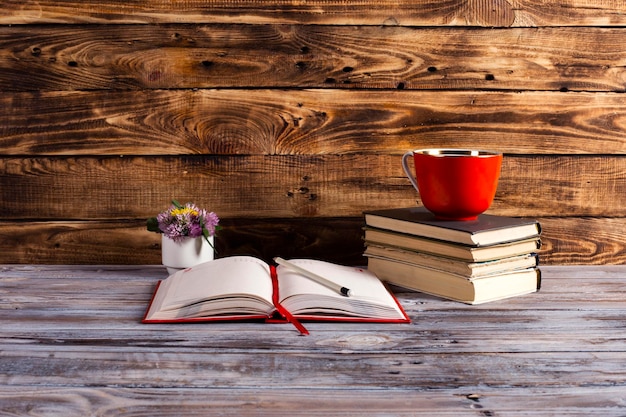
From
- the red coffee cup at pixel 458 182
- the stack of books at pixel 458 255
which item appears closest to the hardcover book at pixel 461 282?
the stack of books at pixel 458 255

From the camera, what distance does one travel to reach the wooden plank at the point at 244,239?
1.29 metres

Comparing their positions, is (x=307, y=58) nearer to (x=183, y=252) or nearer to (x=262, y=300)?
(x=183, y=252)

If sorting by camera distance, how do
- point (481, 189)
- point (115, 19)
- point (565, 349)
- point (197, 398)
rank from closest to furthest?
point (197, 398) → point (565, 349) → point (481, 189) → point (115, 19)

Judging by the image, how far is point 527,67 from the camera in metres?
1.28

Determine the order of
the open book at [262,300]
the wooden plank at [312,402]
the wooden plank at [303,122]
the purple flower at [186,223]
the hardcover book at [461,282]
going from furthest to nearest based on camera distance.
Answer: the wooden plank at [303,122]
the purple flower at [186,223]
the hardcover book at [461,282]
the open book at [262,300]
the wooden plank at [312,402]

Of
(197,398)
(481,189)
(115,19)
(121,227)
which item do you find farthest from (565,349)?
(115,19)

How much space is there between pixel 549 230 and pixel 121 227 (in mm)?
819

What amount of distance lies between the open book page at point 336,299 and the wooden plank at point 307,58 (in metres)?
0.42

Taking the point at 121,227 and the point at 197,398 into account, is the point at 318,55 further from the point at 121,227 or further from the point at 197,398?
the point at 197,398

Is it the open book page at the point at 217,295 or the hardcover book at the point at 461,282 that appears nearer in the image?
the open book page at the point at 217,295

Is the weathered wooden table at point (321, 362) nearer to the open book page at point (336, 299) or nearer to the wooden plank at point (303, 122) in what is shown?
the open book page at point (336, 299)

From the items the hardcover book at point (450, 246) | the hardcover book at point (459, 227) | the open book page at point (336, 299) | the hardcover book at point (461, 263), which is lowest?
the open book page at point (336, 299)

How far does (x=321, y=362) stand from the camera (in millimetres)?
784

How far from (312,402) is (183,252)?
547 millimetres
